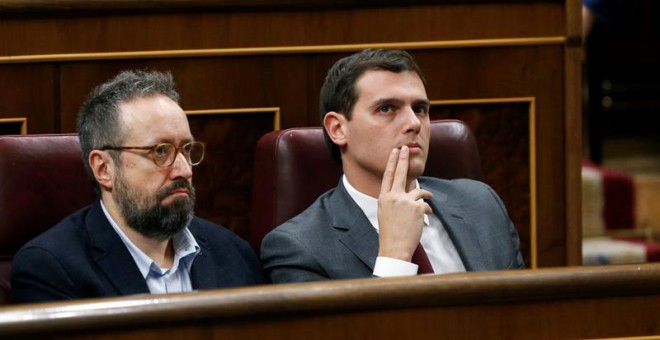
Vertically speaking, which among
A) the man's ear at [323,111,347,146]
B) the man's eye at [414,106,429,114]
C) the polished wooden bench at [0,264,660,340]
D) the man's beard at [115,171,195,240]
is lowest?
the polished wooden bench at [0,264,660,340]

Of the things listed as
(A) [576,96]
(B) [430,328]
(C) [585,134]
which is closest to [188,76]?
(A) [576,96]

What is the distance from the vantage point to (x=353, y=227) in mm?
1031

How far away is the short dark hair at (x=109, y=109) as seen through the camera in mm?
972

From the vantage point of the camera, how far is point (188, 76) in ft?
3.88

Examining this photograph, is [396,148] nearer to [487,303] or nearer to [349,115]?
[349,115]

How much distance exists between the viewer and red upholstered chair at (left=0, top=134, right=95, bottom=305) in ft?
3.22

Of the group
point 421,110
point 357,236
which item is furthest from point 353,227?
point 421,110

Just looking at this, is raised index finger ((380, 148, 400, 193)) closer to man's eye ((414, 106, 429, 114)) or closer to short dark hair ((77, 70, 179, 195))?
man's eye ((414, 106, 429, 114))

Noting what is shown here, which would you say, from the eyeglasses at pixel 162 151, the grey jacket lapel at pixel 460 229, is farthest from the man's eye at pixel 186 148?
the grey jacket lapel at pixel 460 229

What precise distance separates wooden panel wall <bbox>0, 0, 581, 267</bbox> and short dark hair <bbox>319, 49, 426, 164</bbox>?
114 millimetres

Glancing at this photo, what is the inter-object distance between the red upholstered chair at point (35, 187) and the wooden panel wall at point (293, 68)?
0.49 ft

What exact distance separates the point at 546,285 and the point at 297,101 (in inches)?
19.7

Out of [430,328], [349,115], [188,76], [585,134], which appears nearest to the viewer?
[430,328]

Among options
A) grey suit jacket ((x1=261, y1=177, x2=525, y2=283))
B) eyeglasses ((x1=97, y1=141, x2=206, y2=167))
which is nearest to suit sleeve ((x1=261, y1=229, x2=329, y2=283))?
grey suit jacket ((x1=261, y1=177, x2=525, y2=283))
